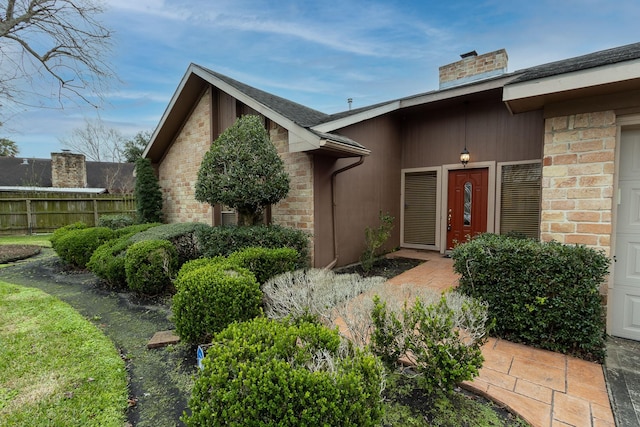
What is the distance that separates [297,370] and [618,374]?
312cm

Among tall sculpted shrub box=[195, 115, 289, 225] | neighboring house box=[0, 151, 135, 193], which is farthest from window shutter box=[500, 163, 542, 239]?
neighboring house box=[0, 151, 135, 193]

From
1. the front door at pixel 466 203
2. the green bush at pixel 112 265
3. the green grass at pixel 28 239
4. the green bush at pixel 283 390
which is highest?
the front door at pixel 466 203

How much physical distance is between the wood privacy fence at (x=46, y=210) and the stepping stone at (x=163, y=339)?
13.5 m

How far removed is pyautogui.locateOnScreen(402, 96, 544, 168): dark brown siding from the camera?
21.9 ft

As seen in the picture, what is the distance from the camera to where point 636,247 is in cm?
323

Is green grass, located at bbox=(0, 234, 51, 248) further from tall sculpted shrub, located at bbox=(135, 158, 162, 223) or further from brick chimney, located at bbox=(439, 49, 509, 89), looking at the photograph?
brick chimney, located at bbox=(439, 49, 509, 89)

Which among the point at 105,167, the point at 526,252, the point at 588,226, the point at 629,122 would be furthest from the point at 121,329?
the point at 105,167

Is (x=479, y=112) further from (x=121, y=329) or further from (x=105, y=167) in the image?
(x=105, y=167)

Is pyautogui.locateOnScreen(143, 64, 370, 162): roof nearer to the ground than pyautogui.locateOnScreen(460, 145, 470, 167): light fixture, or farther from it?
farther from it

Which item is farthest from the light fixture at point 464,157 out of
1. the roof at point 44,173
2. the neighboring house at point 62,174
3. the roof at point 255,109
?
the roof at point 44,173

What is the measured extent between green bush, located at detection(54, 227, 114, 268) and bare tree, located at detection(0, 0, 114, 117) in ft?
14.6

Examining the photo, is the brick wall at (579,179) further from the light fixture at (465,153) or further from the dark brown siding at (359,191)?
the light fixture at (465,153)

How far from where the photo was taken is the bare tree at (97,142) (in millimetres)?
25297

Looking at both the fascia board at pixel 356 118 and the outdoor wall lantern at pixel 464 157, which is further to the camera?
the outdoor wall lantern at pixel 464 157
